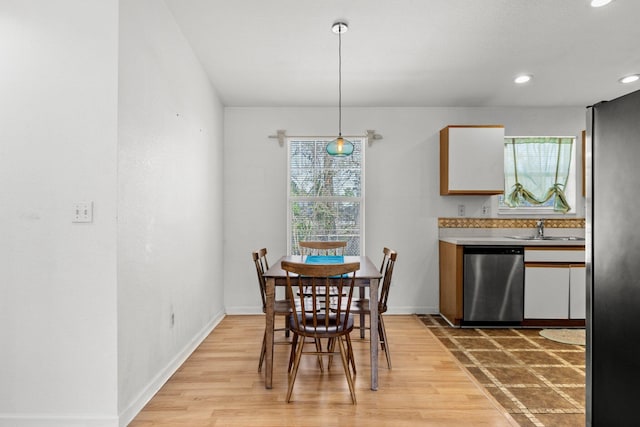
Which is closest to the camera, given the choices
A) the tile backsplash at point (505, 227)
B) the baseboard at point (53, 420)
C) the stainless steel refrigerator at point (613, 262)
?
the stainless steel refrigerator at point (613, 262)

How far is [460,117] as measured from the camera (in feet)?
15.4

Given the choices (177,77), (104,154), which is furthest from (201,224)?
(104,154)

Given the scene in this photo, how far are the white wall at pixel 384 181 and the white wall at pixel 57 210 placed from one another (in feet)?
8.69

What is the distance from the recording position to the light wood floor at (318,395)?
217 centimetres

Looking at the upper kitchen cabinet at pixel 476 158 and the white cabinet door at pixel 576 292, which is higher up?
the upper kitchen cabinet at pixel 476 158

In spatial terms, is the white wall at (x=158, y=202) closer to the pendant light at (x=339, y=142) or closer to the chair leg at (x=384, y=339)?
the pendant light at (x=339, y=142)

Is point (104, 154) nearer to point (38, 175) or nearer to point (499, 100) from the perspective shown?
point (38, 175)

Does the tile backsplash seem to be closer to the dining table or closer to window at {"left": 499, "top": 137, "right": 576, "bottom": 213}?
window at {"left": 499, "top": 137, "right": 576, "bottom": 213}

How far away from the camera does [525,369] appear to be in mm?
2951

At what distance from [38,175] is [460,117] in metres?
4.30

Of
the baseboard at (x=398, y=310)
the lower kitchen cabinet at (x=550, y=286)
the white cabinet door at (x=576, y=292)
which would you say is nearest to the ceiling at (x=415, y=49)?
the lower kitchen cabinet at (x=550, y=286)

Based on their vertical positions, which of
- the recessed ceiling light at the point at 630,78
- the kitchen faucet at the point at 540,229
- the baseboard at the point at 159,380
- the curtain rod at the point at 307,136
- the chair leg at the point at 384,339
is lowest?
the baseboard at the point at 159,380

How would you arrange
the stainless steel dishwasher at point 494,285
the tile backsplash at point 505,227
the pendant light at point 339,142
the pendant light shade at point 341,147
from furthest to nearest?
the tile backsplash at point 505,227 < the stainless steel dishwasher at point 494,285 < the pendant light shade at point 341,147 < the pendant light at point 339,142

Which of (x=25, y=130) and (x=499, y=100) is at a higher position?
(x=499, y=100)
